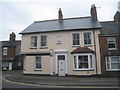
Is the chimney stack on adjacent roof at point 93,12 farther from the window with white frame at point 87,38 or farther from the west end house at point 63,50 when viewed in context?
the window with white frame at point 87,38

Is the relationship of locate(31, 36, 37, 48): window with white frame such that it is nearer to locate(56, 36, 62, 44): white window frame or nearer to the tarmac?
locate(56, 36, 62, 44): white window frame

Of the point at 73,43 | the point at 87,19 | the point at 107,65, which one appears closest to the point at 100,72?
the point at 107,65

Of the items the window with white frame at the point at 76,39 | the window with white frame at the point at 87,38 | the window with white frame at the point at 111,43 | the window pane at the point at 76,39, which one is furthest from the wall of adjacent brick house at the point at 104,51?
the window pane at the point at 76,39

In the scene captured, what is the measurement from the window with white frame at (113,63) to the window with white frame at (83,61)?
232 centimetres

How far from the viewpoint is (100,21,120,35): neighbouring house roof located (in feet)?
69.9

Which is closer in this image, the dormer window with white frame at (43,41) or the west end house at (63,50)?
the west end house at (63,50)

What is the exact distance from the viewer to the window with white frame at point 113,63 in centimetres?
2002

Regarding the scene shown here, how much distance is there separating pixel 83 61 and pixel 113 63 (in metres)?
4.15

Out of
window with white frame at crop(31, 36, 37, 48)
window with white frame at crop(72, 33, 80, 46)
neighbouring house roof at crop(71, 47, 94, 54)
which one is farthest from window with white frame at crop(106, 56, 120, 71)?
window with white frame at crop(31, 36, 37, 48)

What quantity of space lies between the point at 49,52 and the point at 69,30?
4528mm

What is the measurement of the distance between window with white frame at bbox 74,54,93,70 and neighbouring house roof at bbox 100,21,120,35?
4363mm

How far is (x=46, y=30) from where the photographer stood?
23.1 m

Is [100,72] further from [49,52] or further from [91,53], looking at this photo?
[49,52]

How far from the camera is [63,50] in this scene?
21.7m
